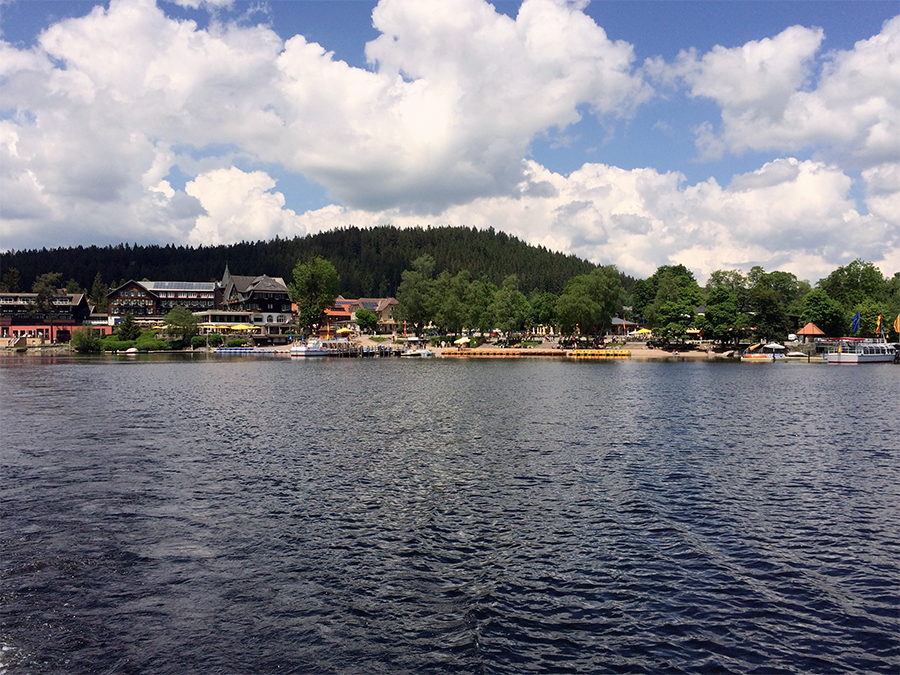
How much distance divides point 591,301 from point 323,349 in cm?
6737

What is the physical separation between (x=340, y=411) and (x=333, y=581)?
110 feet

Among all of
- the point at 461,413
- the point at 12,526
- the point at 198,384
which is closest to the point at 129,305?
the point at 198,384

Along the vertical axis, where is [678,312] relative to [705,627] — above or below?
above

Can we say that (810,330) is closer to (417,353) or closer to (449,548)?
(417,353)

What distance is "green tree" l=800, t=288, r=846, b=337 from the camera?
5886 inches

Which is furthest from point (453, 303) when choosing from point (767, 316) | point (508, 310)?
point (767, 316)

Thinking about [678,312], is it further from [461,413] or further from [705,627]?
[705,627]

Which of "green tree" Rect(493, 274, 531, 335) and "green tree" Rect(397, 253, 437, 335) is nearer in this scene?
"green tree" Rect(493, 274, 531, 335)

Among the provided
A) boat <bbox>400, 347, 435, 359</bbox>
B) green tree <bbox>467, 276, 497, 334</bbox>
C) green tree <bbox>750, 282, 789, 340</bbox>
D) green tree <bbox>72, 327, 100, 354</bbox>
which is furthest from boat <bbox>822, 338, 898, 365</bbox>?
green tree <bbox>72, 327, 100, 354</bbox>

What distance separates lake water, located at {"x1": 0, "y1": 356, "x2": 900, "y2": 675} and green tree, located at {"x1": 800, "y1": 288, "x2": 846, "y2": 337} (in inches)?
4901

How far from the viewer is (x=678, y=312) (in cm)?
14225

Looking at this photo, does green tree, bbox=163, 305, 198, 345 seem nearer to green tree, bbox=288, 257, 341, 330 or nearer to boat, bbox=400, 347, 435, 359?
green tree, bbox=288, 257, 341, 330

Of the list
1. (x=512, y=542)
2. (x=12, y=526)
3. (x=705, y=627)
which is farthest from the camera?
(x=12, y=526)

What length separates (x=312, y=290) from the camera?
17688 centimetres
